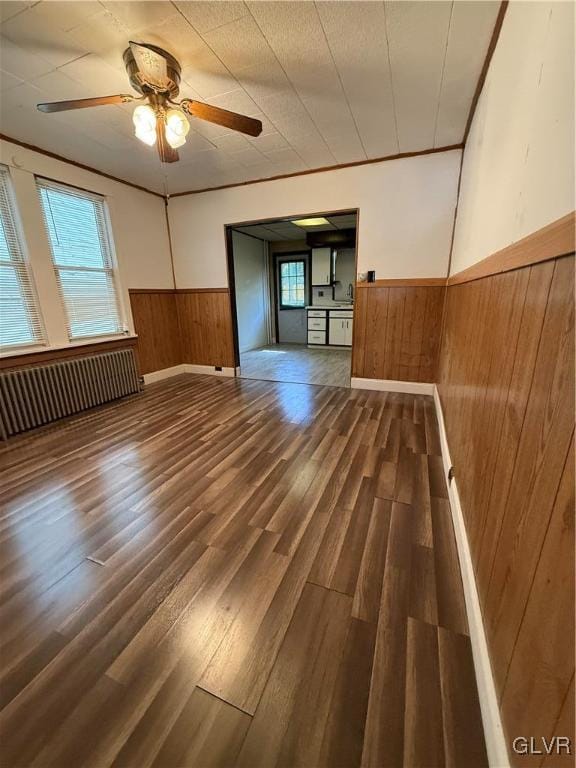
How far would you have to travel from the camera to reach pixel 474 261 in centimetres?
202

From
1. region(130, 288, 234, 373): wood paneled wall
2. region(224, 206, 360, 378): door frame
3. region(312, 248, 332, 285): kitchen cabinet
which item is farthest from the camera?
region(312, 248, 332, 285): kitchen cabinet

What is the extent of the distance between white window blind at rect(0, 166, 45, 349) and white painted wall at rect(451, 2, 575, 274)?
4045mm

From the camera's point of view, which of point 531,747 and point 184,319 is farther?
point 184,319

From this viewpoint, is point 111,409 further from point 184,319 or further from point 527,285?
point 527,285

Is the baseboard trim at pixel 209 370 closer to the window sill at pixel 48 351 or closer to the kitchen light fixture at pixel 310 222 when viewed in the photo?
the window sill at pixel 48 351

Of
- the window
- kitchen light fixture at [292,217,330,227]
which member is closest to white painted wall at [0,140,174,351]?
kitchen light fixture at [292,217,330,227]

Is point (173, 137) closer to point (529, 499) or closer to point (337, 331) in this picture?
point (529, 499)

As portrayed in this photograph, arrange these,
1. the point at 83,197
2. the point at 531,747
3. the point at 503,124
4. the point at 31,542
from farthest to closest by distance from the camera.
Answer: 1. the point at 83,197
2. the point at 31,542
3. the point at 503,124
4. the point at 531,747

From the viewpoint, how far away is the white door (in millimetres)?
6816

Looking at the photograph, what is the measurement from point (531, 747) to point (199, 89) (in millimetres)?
3565

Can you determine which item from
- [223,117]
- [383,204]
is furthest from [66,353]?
[383,204]

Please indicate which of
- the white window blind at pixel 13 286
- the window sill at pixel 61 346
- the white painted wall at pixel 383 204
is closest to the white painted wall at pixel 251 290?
the white painted wall at pixel 383 204

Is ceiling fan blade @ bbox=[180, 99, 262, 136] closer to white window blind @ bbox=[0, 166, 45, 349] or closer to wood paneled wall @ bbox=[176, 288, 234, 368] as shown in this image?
white window blind @ bbox=[0, 166, 45, 349]

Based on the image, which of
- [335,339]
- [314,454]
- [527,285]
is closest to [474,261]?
[527,285]
